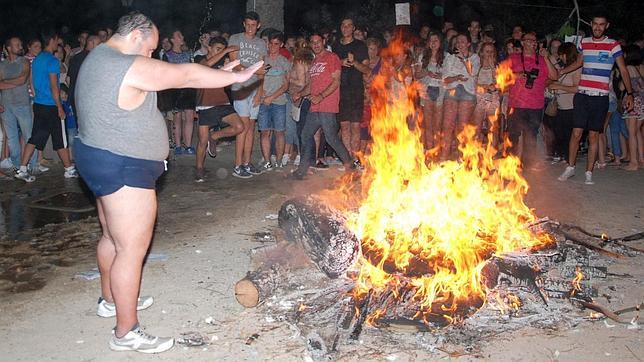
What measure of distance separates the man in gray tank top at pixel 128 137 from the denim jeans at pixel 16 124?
6.55m

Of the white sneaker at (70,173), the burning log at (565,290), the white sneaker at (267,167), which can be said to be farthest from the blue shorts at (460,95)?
the white sneaker at (70,173)

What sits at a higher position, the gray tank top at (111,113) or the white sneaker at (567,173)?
the gray tank top at (111,113)

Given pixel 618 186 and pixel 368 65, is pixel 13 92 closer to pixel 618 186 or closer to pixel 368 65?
pixel 368 65

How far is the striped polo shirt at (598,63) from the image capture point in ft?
29.7

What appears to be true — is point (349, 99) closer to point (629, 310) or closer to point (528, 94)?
point (528, 94)

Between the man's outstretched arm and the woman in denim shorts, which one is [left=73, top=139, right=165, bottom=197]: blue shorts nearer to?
the man's outstretched arm

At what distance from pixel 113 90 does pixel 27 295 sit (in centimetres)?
235

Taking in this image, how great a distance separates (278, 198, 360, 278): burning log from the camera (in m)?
5.10

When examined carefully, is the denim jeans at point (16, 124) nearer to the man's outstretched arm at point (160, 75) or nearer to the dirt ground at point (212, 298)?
the dirt ground at point (212, 298)

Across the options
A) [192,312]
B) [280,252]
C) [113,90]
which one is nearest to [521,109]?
[280,252]

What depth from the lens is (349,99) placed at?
10398 millimetres

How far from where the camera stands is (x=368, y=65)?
10391 millimetres

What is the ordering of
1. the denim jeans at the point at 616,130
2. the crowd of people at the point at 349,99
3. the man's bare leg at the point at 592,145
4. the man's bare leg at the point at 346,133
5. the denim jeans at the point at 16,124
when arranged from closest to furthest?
the man's bare leg at the point at 592,145
the crowd of people at the point at 349,99
the denim jeans at the point at 16,124
the man's bare leg at the point at 346,133
the denim jeans at the point at 616,130

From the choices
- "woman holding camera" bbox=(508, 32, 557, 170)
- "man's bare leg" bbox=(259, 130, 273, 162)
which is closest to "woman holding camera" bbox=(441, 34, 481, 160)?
"woman holding camera" bbox=(508, 32, 557, 170)
